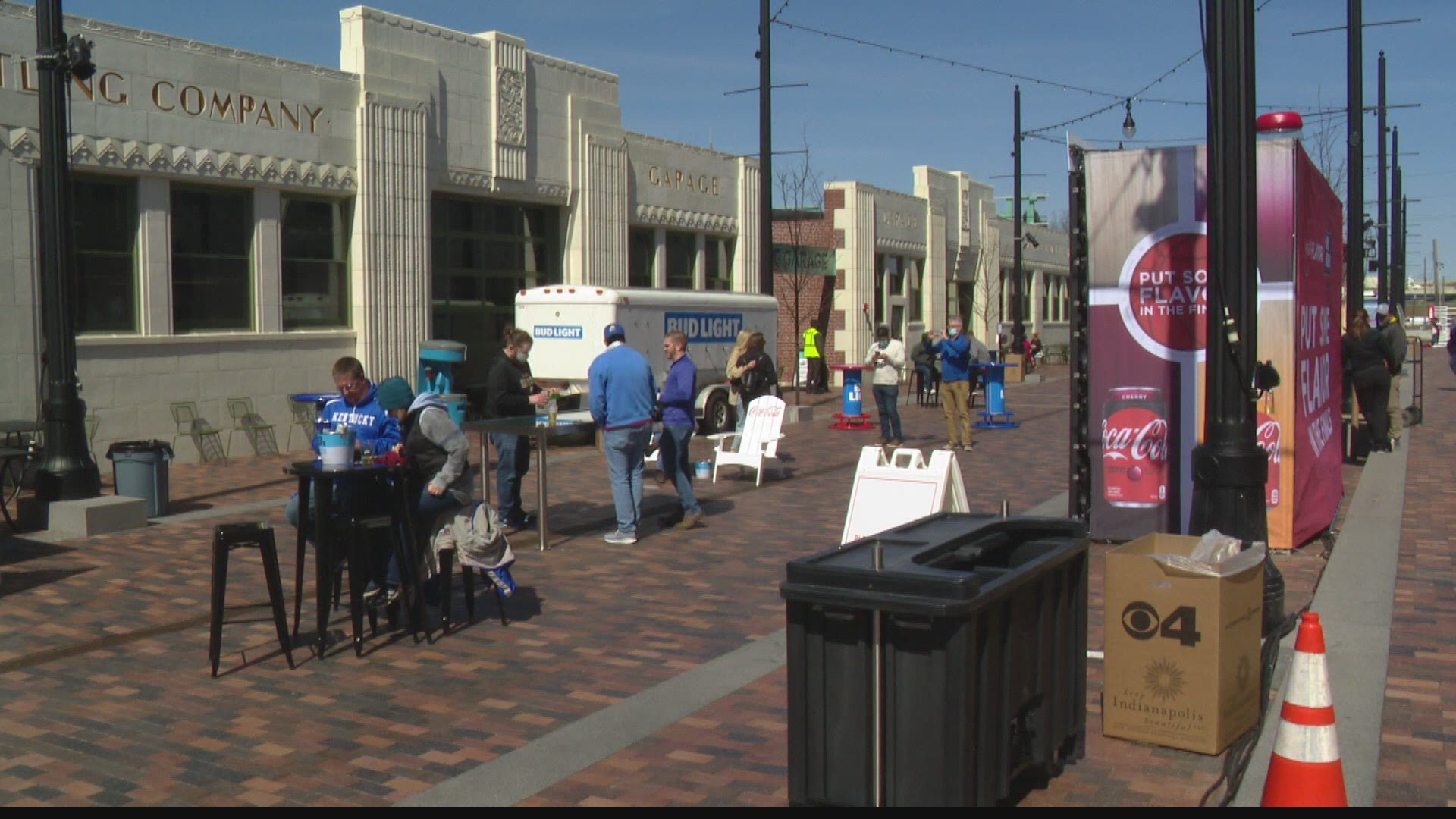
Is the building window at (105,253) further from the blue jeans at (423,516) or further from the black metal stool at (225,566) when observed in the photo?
the black metal stool at (225,566)

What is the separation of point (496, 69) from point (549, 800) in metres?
17.7

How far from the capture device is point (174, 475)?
15.2m

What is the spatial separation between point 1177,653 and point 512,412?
7.21 meters

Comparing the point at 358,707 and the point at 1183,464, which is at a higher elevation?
the point at 1183,464

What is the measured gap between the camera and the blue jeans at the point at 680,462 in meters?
11.5

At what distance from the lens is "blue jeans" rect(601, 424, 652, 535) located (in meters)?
10.5

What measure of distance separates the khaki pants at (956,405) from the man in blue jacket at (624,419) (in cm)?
782

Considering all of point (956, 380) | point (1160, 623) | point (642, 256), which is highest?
point (642, 256)

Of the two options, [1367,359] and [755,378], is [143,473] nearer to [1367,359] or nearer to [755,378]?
[755,378]

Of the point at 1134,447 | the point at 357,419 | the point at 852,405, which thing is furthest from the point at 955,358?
the point at 357,419

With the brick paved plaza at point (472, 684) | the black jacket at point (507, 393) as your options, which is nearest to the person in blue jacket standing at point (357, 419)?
the brick paved plaza at point (472, 684)

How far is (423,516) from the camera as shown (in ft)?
25.5

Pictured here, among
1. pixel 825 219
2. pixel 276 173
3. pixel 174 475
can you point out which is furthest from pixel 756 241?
pixel 174 475

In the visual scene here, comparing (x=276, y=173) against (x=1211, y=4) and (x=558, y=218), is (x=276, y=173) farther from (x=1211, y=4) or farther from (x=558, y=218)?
(x=1211, y=4)
